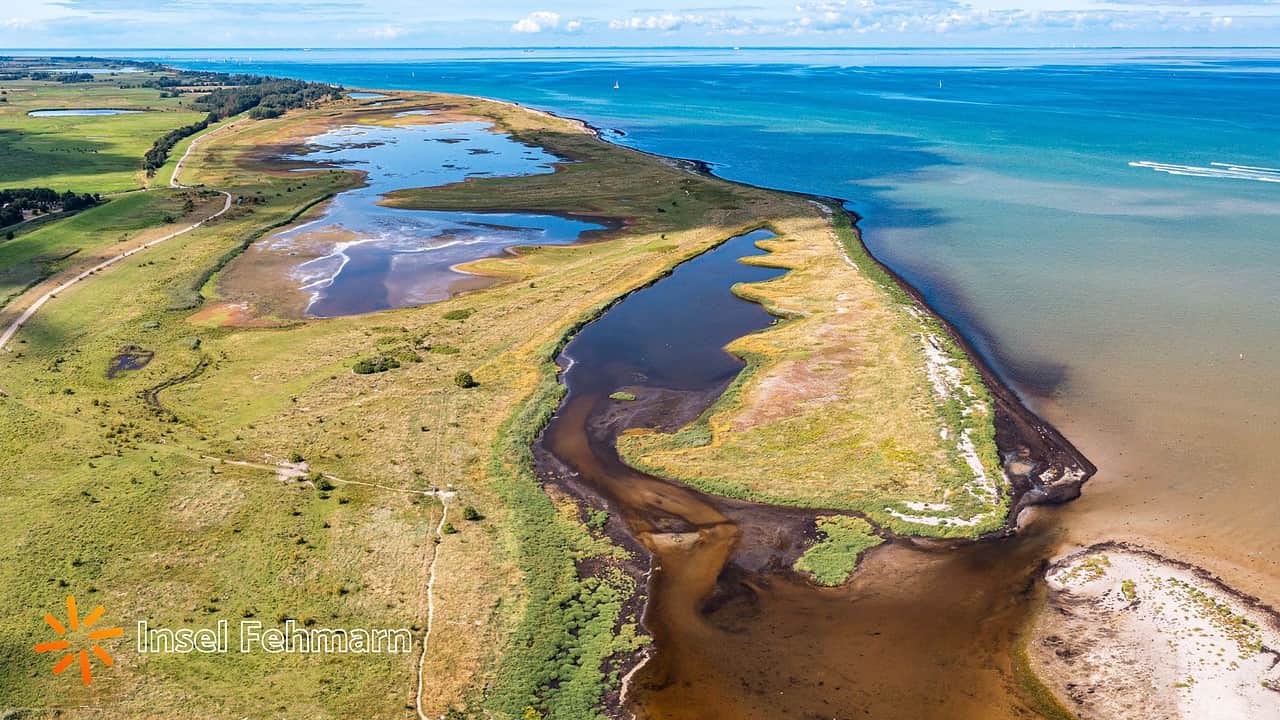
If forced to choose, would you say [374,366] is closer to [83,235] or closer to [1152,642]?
[1152,642]

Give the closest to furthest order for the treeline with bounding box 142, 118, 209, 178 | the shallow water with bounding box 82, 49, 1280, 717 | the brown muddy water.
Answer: the brown muddy water
the shallow water with bounding box 82, 49, 1280, 717
the treeline with bounding box 142, 118, 209, 178

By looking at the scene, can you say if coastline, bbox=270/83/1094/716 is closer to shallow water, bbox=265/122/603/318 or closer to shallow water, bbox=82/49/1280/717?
shallow water, bbox=82/49/1280/717

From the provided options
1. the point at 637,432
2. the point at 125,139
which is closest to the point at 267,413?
the point at 637,432

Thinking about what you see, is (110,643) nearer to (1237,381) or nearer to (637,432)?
(637,432)

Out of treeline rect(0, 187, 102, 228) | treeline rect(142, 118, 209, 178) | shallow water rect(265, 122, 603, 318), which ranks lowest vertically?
shallow water rect(265, 122, 603, 318)

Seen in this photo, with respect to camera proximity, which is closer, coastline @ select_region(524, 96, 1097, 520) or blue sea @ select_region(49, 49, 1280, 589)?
blue sea @ select_region(49, 49, 1280, 589)

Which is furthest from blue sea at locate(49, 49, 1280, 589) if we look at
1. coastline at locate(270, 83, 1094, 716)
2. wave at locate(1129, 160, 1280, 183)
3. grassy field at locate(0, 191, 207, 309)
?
grassy field at locate(0, 191, 207, 309)

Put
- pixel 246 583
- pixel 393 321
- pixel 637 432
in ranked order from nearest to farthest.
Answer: pixel 246 583 < pixel 637 432 < pixel 393 321

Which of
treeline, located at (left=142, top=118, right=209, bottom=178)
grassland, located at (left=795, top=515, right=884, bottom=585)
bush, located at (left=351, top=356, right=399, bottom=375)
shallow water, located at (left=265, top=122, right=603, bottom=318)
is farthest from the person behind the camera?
treeline, located at (left=142, top=118, right=209, bottom=178)
